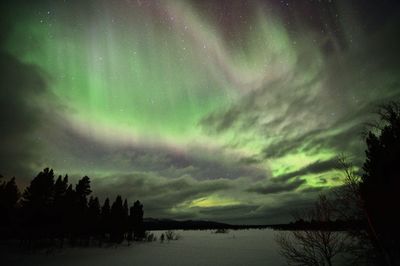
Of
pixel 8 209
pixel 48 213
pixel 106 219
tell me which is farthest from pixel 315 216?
pixel 106 219

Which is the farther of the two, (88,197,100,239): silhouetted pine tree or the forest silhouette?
(88,197,100,239): silhouetted pine tree

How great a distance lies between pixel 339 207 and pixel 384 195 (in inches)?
335

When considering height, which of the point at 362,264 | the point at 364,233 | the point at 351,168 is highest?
the point at 351,168

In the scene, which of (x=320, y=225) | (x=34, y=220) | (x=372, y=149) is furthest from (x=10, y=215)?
(x=372, y=149)

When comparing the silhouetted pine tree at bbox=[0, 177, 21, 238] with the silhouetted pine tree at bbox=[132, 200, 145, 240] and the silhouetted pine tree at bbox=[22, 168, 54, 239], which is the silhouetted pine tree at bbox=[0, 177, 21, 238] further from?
the silhouetted pine tree at bbox=[132, 200, 145, 240]

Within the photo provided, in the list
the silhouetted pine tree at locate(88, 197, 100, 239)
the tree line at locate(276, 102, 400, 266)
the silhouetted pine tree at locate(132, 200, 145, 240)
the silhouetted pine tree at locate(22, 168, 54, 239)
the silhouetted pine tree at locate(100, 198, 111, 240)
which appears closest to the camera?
the tree line at locate(276, 102, 400, 266)

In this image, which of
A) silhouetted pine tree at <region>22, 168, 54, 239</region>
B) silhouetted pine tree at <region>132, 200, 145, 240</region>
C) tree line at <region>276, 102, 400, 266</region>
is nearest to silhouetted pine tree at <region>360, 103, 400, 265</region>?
tree line at <region>276, 102, 400, 266</region>

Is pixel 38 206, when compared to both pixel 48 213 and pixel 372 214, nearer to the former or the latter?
pixel 48 213

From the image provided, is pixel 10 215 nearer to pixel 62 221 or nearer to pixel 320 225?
pixel 62 221

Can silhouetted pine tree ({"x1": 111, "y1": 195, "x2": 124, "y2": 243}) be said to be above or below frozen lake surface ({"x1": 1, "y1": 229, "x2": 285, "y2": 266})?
above

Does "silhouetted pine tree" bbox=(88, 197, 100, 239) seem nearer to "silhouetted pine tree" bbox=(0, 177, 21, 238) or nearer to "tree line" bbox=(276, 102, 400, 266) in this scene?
"silhouetted pine tree" bbox=(0, 177, 21, 238)

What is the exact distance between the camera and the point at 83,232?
224ft

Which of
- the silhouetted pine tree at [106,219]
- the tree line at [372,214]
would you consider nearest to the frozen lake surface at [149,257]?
the tree line at [372,214]

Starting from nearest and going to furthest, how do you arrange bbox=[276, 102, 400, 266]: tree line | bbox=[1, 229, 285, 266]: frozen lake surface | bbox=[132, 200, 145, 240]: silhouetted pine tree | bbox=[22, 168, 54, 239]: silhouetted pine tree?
bbox=[276, 102, 400, 266]: tree line
bbox=[1, 229, 285, 266]: frozen lake surface
bbox=[22, 168, 54, 239]: silhouetted pine tree
bbox=[132, 200, 145, 240]: silhouetted pine tree
